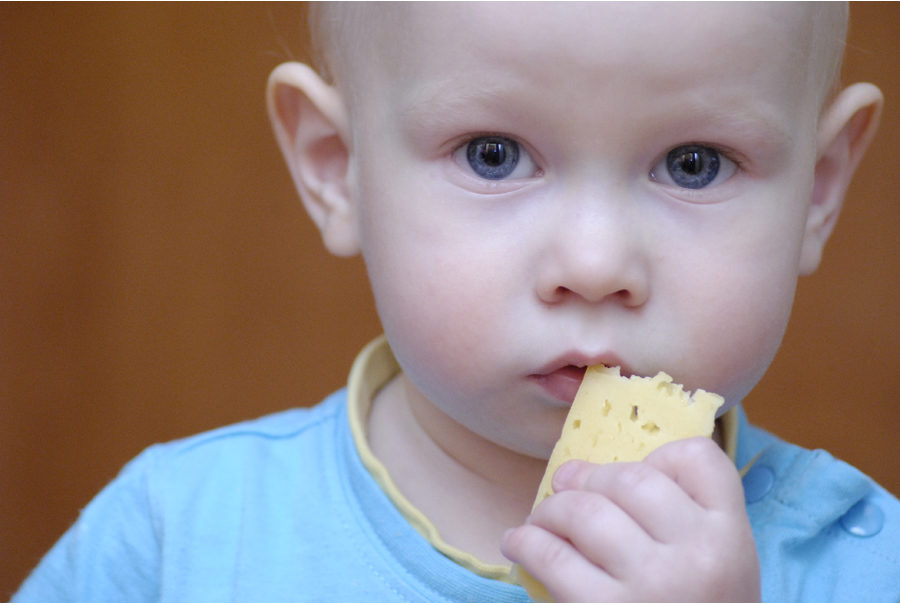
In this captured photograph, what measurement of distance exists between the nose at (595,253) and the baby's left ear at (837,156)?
222 mm

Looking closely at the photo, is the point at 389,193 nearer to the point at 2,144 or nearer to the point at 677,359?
the point at 677,359

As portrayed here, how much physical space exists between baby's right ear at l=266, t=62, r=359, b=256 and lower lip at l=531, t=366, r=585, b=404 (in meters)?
0.23

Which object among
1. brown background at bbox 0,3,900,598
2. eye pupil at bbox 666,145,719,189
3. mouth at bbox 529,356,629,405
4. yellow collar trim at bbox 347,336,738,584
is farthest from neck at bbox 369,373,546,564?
brown background at bbox 0,3,900,598

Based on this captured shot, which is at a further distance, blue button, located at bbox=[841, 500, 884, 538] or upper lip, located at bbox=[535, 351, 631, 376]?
blue button, located at bbox=[841, 500, 884, 538]

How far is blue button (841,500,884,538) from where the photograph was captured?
2.53 ft

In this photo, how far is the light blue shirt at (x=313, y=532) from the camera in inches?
29.6

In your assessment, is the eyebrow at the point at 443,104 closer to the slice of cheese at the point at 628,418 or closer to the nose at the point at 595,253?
the nose at the point at 595,253

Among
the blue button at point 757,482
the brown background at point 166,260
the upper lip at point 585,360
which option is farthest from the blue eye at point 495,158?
the brown background at point 166,260

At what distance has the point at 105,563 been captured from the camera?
32.9 inches

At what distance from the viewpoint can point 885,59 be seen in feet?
4.83

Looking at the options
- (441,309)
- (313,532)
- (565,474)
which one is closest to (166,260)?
(313,532)

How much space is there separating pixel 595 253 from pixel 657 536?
17 cm

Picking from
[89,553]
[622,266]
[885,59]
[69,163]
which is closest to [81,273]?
[69,163]

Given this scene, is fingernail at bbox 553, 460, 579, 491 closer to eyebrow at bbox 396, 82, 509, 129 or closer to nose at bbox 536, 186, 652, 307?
nose at bbox 536, 186, 652, 307
